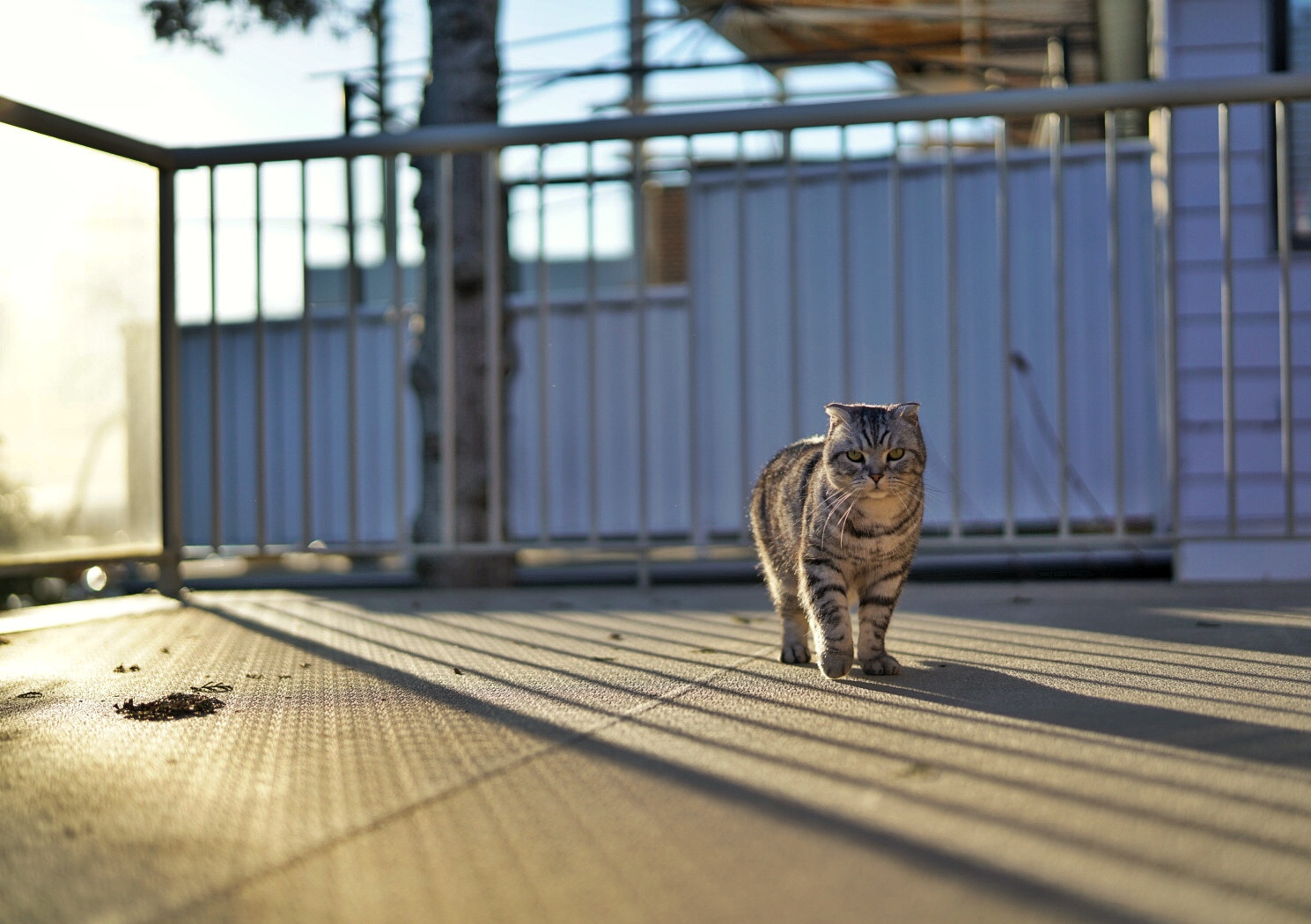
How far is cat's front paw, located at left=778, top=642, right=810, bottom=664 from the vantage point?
2.15 metres

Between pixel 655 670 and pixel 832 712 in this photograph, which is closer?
pixel 832 712

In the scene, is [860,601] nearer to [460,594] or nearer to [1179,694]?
[1179,694]

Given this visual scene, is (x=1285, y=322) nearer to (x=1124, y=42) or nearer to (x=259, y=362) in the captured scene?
(x=259, y=362)

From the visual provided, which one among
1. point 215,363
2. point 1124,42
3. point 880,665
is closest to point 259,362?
point 215,363

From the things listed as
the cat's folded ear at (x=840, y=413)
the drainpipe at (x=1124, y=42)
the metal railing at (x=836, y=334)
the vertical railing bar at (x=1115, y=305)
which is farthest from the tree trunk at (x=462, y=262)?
the drainpipe at (x=1124, y=42)

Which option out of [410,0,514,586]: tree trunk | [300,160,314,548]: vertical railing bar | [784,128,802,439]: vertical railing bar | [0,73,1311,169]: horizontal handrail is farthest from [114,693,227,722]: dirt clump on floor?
[410,0,514,586]: tree trunk

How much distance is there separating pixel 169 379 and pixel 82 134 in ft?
2.27

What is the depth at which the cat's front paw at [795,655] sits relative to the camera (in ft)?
7.07

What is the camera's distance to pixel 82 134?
9.27 feet

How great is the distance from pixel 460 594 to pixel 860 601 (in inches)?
61.9

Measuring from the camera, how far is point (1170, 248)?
2.91 meters

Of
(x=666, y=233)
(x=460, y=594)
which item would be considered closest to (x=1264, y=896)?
(x=460, y=594)

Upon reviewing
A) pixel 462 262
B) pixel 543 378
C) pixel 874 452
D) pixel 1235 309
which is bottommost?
pixel 874 452

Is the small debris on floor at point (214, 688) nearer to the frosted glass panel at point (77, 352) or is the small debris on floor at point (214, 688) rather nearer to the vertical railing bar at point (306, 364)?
the frosted glass panel at point (77, 352)
